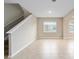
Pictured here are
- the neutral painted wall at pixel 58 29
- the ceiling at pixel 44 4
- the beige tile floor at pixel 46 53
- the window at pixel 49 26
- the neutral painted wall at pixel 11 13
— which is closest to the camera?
the beige tile floor at pixel 46 53

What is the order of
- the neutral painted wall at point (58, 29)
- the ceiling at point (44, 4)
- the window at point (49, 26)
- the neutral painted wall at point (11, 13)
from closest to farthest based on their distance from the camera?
1. the ceiling at point (44, 4)
2. the neutral painted wall at point (11, 13)
3. the neutral painted wall at point (58, 29)
4. the window at point (49, 26)

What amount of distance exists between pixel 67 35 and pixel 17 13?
446 cm

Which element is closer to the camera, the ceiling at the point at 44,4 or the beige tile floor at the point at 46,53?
the beige tile floor at the point at 46,53

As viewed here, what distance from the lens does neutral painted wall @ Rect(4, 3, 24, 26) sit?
324 inches

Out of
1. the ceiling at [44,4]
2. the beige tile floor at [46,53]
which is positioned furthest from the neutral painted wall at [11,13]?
the beige tile floor at [46,53]

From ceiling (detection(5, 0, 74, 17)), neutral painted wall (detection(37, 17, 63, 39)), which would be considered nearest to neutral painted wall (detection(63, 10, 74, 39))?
neutral painted wall (detection(37, 17, 63, 39))

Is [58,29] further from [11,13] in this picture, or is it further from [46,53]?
[46,53]

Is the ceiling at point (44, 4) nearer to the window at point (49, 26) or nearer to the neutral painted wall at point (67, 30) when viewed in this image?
the neutral painted wall at point (67, 30)

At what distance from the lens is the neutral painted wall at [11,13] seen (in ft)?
27.0

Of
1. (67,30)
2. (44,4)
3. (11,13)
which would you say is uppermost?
(44,4)

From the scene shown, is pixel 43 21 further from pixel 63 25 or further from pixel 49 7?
pixel 49 7

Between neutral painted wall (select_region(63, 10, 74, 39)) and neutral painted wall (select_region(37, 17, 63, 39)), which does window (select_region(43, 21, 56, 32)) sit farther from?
neutral painted wall (select_region(63, 10, 74, 39))

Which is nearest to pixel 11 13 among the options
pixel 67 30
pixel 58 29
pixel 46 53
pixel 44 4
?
pixel 44 4

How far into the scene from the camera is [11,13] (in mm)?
8586
